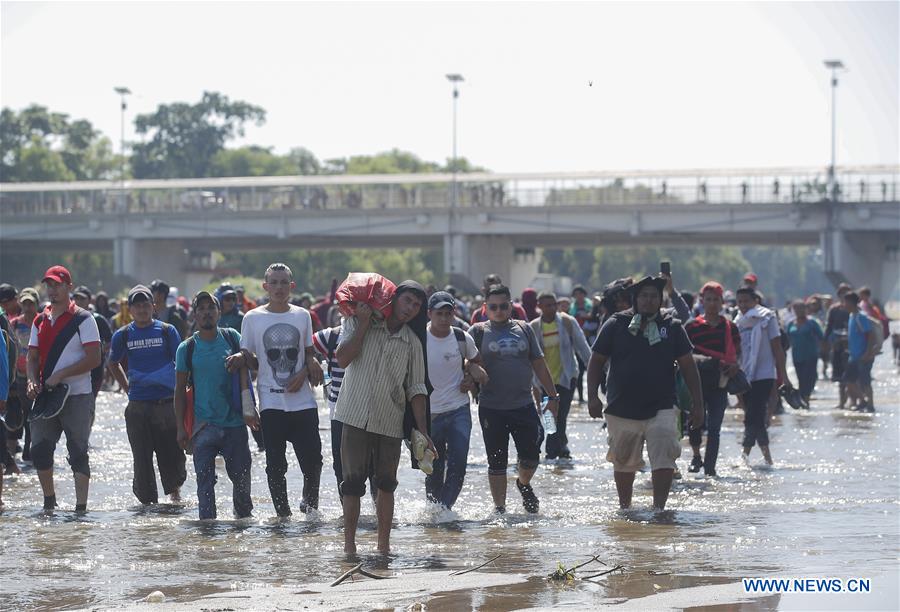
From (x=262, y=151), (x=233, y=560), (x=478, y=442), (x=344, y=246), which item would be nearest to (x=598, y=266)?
(x=262, y=151)

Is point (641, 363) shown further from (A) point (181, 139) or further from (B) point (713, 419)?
(A) point (181, 139)

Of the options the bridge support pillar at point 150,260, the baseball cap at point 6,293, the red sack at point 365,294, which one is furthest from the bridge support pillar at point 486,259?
the red sack at point 365,294

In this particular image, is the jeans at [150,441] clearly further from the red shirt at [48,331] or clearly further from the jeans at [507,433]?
the jeans at [507,433]

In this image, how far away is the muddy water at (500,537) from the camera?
827cm

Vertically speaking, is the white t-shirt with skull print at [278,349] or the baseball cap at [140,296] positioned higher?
the baseball cap at [140,296]

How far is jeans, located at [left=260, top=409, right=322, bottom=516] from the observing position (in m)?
10.3

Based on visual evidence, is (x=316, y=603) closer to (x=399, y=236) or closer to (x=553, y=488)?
(x=553, y=488)

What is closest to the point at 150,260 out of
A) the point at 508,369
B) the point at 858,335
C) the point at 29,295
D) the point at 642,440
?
the point at 858,335

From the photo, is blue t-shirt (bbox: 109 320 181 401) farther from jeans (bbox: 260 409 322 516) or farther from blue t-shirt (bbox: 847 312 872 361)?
blue t-shirt (bbox: 847 312 872 361)

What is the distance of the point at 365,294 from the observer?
8805mm

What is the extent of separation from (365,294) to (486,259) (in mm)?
65273

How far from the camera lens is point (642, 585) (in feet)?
26.5

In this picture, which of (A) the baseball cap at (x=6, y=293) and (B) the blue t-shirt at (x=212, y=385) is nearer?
(B) the blue t-shirt at (x=212, y=385)

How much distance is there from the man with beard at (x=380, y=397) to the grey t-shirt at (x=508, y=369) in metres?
2.17
